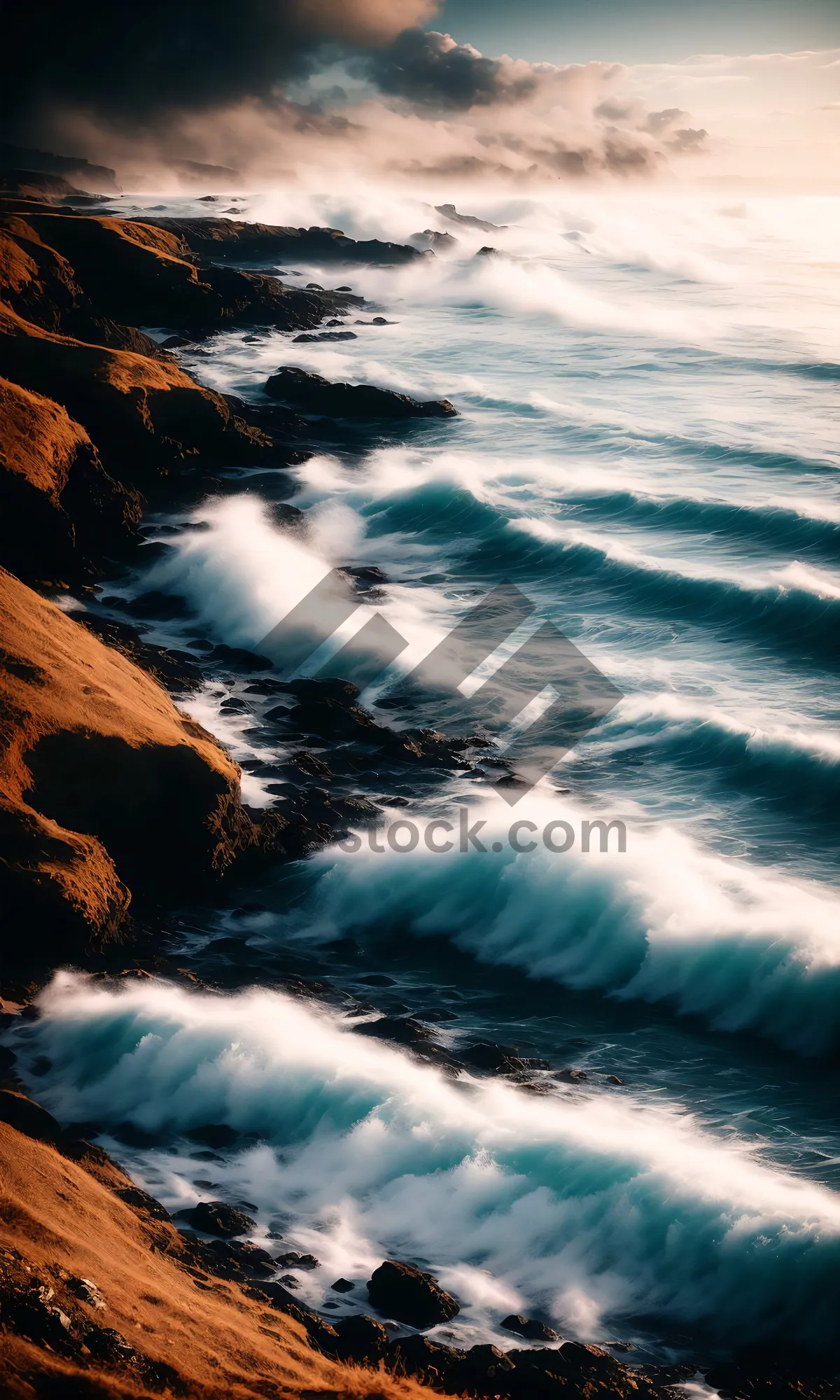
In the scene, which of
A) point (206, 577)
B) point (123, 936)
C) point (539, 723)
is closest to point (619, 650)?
point (539, 723)

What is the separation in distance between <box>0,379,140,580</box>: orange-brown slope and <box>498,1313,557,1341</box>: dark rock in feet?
55.6

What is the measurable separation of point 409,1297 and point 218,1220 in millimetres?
1844

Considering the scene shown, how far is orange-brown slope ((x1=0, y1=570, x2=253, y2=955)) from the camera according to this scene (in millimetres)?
12625

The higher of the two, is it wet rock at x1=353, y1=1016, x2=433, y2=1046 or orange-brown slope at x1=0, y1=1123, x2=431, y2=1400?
orange-brown slope at x1=0, y1=1123, x2=431, y2=1400

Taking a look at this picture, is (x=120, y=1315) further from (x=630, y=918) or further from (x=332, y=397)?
(x=332, y=397)

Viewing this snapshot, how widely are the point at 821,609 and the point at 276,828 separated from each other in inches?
544

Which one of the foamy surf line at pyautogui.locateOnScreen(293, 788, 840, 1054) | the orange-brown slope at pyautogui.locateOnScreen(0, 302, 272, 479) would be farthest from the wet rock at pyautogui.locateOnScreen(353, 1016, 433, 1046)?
the orange-brown slope at pyautogui.locateOnScreen(0, 302, 272, 479)

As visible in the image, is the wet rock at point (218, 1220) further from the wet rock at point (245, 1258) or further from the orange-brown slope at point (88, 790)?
the orange-brown slope at point (88, 790)

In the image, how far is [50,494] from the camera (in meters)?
22.3

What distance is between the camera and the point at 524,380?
47.1 metres

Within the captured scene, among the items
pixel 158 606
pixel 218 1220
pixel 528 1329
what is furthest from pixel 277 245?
pixel 528 1329

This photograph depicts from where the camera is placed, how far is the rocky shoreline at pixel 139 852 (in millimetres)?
7895

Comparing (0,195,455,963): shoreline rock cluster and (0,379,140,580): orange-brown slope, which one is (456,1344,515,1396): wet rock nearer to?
(0,195,455,963): shoreline rock cluster

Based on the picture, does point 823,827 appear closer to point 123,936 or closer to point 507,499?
point 123,936
